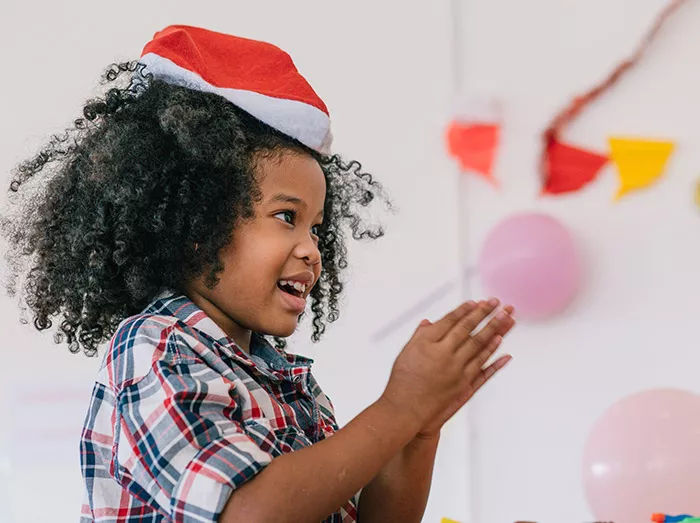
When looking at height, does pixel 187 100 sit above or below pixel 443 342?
above

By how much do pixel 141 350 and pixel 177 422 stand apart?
0.09 metres

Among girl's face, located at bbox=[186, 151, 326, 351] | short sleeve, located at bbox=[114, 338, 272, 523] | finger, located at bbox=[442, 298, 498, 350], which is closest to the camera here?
short sleeve, located at bbox=[114, 338, 272, 523]

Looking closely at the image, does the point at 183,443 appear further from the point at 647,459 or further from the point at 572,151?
the point at 572,151

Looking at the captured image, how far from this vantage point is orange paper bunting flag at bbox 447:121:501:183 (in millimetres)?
1787

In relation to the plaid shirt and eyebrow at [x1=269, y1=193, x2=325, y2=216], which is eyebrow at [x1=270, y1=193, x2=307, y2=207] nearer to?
eyebrow at [x1=269, y1=193, x2=325, y2=216]

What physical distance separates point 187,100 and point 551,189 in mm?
1005

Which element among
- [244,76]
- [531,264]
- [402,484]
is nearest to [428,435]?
[402,484]

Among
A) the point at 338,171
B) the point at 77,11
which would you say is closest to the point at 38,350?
the point at 77,11

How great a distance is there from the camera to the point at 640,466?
1.20 metres

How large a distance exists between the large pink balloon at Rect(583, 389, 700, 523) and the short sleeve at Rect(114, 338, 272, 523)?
0.68 m

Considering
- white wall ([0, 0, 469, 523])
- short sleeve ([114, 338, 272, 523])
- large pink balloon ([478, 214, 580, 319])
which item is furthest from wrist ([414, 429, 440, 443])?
white wall ([0, 0, 469, 523])

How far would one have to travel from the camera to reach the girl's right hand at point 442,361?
756 millimetres

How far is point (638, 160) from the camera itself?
172cm

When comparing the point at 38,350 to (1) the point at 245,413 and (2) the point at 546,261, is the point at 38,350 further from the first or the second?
(1) the point at 245,413
